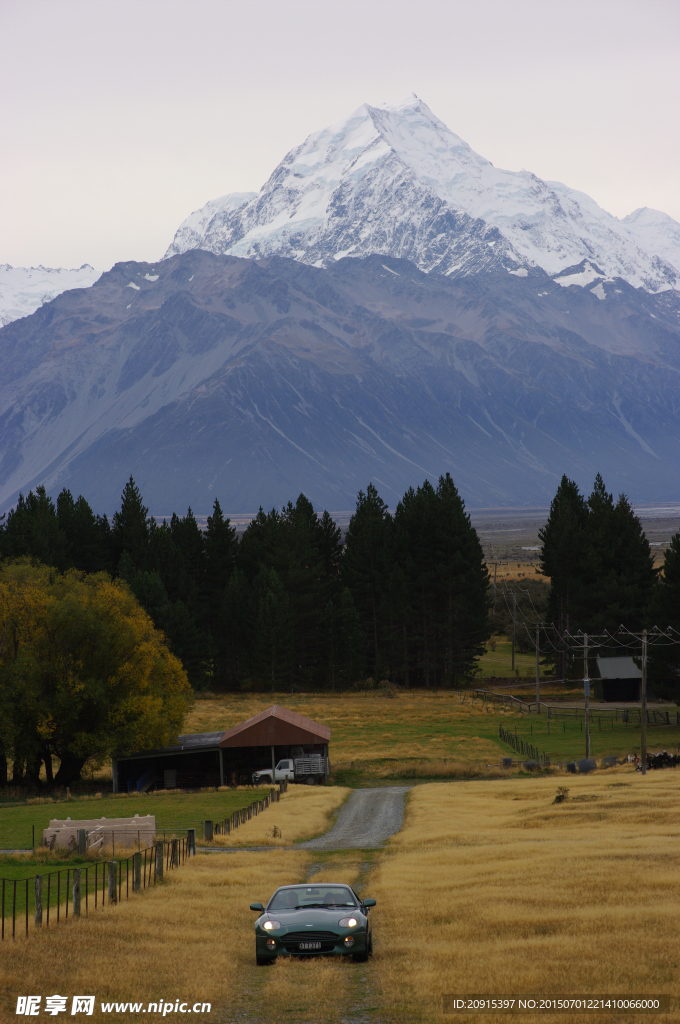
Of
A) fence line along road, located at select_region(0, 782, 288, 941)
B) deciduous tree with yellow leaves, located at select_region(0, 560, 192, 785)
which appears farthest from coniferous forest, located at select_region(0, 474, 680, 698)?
fence line along road, located at select_region(0, 782, 288, 941)

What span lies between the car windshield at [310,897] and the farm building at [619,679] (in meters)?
Result: 76.4

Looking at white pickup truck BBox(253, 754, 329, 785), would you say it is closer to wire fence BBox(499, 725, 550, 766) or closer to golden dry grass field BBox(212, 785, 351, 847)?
golden dry grass field BBox(212, 785, 351, 847)

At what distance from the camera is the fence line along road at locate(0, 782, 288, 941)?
19.4 metres

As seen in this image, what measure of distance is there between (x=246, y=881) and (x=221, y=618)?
253 ft

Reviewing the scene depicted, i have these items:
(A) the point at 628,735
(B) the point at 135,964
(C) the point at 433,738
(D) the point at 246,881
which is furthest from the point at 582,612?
(B) the point at 135,964

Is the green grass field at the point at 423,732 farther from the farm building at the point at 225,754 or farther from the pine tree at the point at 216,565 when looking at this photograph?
the pine tree at the point at 216,565

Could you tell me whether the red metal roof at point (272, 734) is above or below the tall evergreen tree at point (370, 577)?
below

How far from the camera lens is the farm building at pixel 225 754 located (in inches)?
2363

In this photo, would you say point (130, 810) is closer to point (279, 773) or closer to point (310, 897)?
point (279, 773)

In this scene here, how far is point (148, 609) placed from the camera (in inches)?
3632

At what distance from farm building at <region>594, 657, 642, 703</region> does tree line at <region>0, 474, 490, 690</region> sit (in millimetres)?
13452

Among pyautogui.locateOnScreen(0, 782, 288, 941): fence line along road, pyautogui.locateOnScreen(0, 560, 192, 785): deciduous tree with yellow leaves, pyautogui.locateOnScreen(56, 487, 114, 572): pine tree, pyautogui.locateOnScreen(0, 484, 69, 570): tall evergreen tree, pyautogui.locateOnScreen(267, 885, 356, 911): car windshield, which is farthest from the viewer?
pyautogui.locateOnScreen(56, 487, 114, 572): pine tree

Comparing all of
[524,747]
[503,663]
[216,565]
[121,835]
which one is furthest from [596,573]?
[121,835]

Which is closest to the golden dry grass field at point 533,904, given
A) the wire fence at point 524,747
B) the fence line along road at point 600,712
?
the wire fence at point 524,747
